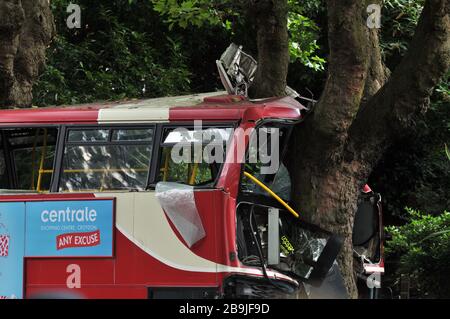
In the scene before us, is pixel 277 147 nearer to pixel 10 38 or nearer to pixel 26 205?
pixel 26 205

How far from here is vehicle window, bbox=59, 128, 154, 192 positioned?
8922 millimetres

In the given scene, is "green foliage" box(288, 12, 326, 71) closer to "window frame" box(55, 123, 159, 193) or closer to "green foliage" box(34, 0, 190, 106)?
"green foliage" box(34, 0, 190, 106)

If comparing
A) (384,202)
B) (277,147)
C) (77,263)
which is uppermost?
(277,147)

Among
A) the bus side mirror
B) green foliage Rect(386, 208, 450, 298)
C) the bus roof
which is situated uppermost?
the bus roof

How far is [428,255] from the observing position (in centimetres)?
1138

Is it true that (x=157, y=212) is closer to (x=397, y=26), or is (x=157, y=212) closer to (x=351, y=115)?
(x=351, y=115)

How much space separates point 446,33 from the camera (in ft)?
30.1

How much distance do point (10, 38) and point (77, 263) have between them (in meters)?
3.49

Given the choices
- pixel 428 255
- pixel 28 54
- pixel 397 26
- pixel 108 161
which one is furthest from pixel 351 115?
pixel 397 26

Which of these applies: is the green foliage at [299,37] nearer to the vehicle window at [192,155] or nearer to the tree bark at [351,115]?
the tree bark at [351,115]

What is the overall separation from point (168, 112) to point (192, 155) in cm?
53

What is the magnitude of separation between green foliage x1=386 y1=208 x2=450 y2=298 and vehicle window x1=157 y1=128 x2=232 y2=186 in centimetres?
389

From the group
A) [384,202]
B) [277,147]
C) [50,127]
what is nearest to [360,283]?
[277,147]

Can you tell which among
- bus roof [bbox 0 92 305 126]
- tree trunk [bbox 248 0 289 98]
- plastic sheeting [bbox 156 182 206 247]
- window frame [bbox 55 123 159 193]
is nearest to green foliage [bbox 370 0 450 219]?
tree trunk [bbox 248 0 289 98]
